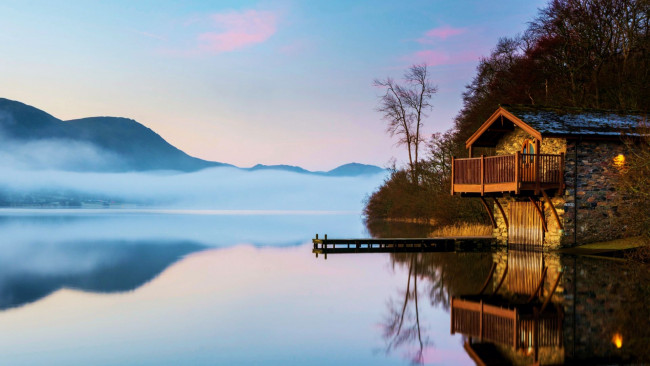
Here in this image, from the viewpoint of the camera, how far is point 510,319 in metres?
13.5

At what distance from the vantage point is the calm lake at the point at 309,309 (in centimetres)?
1157

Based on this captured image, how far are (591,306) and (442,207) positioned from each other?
28.0 metres

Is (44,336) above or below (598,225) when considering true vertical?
below

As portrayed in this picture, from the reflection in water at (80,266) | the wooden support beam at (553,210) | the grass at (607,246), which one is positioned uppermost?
the wooden support beam at (553,210)

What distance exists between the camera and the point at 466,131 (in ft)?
160

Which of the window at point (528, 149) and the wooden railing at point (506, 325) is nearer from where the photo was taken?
the wooden railing at point (506, 325)

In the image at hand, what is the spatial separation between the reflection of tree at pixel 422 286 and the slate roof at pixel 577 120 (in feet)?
19.0

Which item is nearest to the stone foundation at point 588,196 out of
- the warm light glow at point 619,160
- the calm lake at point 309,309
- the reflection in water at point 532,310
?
the warm light glow at point 619,160

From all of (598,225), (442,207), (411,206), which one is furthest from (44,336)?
(411,206)

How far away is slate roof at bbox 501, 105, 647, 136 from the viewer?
85.0 ft

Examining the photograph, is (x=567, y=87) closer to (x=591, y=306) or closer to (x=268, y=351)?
(x=591, y=306)

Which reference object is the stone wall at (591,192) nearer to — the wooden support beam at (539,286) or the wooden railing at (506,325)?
the wooden support beam at (539,286)

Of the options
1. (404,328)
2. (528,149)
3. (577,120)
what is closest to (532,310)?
(404,328)

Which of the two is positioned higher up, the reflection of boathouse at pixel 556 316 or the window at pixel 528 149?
the window at pixel 528 149
